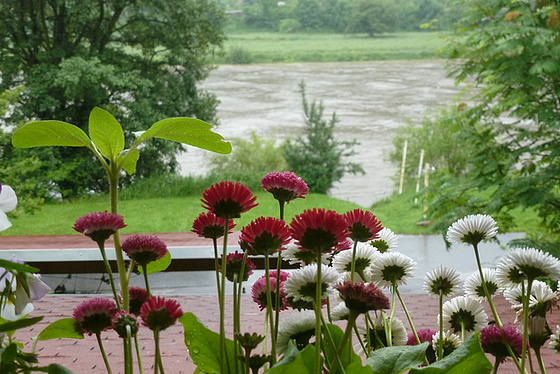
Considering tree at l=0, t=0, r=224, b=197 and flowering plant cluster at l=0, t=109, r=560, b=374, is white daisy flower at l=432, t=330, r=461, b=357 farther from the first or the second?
tree at l=0, t=0, r=224, b=197

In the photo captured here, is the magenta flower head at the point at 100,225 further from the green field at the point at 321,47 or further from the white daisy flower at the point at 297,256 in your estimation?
the green field at the point at 321,47

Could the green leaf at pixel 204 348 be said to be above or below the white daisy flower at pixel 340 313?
below

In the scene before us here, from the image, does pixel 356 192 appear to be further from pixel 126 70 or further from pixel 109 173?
pixel 109 173

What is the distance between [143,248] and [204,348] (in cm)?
6

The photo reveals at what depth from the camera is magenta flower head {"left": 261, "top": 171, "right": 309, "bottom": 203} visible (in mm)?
294

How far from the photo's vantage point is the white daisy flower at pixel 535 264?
28 centimetres

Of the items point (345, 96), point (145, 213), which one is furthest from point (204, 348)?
point (345, 96)

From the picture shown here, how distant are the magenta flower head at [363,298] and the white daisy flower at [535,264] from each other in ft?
0.28

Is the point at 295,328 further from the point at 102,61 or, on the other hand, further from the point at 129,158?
the point at 102,61

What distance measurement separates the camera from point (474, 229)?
310 millimetres

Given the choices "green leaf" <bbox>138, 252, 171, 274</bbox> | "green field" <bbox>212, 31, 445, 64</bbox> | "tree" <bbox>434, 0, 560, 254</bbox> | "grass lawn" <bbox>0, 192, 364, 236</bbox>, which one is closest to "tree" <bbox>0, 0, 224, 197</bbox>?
"grass lawn" <bbox>0, 192, 364, 236</bbox>

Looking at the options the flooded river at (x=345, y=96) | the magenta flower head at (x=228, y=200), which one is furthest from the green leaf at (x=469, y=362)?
the flooded river at (x=345, y=96)

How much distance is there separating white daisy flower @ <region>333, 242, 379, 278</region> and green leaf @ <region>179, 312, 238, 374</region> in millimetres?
74

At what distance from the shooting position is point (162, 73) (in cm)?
548
